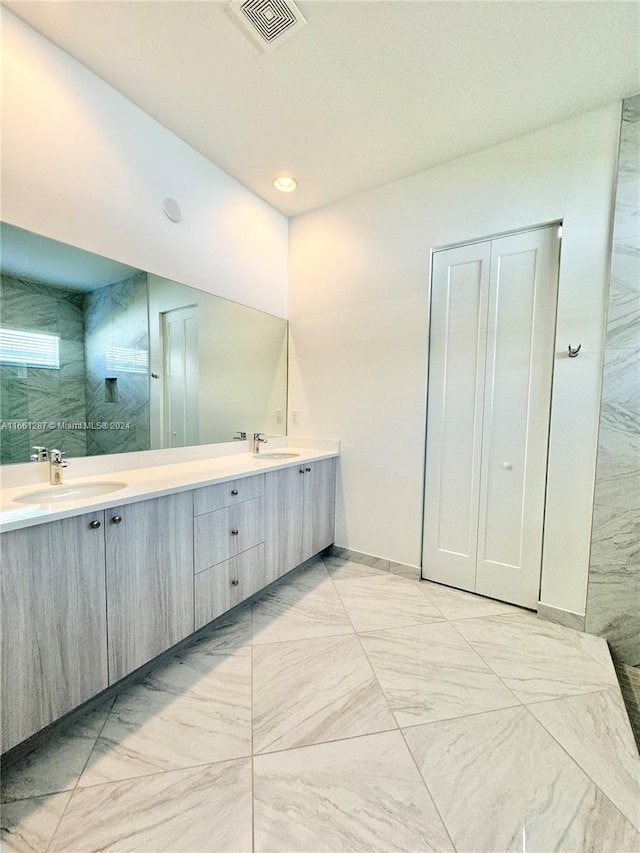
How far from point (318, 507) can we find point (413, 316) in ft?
5.02

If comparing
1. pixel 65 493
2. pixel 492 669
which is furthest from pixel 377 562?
pixel 65 493

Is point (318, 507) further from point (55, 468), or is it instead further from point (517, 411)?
point (55, 468)

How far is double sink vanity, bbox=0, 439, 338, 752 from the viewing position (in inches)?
40.9

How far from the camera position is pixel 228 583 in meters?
1.78

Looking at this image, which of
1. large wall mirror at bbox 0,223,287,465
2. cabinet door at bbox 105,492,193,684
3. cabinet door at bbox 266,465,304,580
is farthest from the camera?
cabinet door at bbox 266,465,304,580

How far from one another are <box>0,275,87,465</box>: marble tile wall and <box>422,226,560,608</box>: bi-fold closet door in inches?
79.7

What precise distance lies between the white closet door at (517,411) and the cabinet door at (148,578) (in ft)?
5.80

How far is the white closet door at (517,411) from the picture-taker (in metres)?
1.91

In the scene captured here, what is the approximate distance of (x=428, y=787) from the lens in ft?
3.45

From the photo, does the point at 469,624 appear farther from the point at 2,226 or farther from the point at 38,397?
the point at 2,226

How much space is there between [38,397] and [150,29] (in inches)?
63.7

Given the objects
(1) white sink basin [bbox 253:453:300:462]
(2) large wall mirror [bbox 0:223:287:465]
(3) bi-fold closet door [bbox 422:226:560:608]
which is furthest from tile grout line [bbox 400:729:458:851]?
(2) large wall mirror [bbox 0:223:287:465]

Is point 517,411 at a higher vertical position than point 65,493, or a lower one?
higher

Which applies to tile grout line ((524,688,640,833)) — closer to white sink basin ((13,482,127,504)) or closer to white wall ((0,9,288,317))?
white sink basin ((13,482,127,504))
